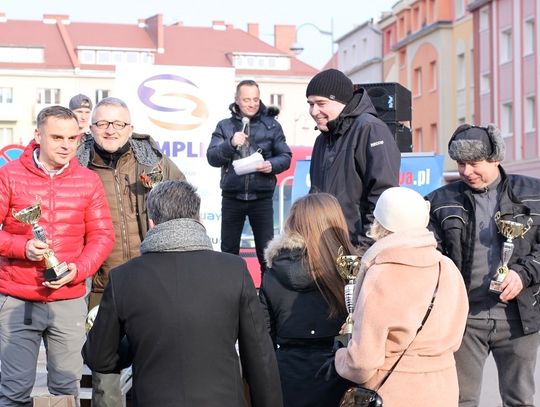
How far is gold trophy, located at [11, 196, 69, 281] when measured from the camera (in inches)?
257

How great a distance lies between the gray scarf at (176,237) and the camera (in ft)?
16.1

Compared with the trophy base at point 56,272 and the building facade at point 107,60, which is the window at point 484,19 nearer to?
the building facade at point 107,60

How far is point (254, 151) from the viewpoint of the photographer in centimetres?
1013

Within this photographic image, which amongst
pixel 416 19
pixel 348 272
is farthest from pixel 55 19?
pixel 348 272

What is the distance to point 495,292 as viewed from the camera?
258 inches

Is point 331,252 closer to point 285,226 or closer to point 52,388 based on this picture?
point 285,226

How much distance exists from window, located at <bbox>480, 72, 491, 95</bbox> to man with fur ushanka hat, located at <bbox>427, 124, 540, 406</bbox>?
53464mm

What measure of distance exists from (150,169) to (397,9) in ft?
226

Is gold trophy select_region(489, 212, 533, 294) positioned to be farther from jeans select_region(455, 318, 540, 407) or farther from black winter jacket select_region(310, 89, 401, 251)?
black winter jacket select_region(310, 89, 401, 251)

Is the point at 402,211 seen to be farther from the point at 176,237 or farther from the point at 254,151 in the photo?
the point at 254,151

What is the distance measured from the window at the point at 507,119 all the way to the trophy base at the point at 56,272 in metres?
50.7

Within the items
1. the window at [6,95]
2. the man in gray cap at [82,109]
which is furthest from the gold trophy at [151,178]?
the window at [6,95]

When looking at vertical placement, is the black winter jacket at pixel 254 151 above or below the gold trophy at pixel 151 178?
above

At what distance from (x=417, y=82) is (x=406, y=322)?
216 feet
